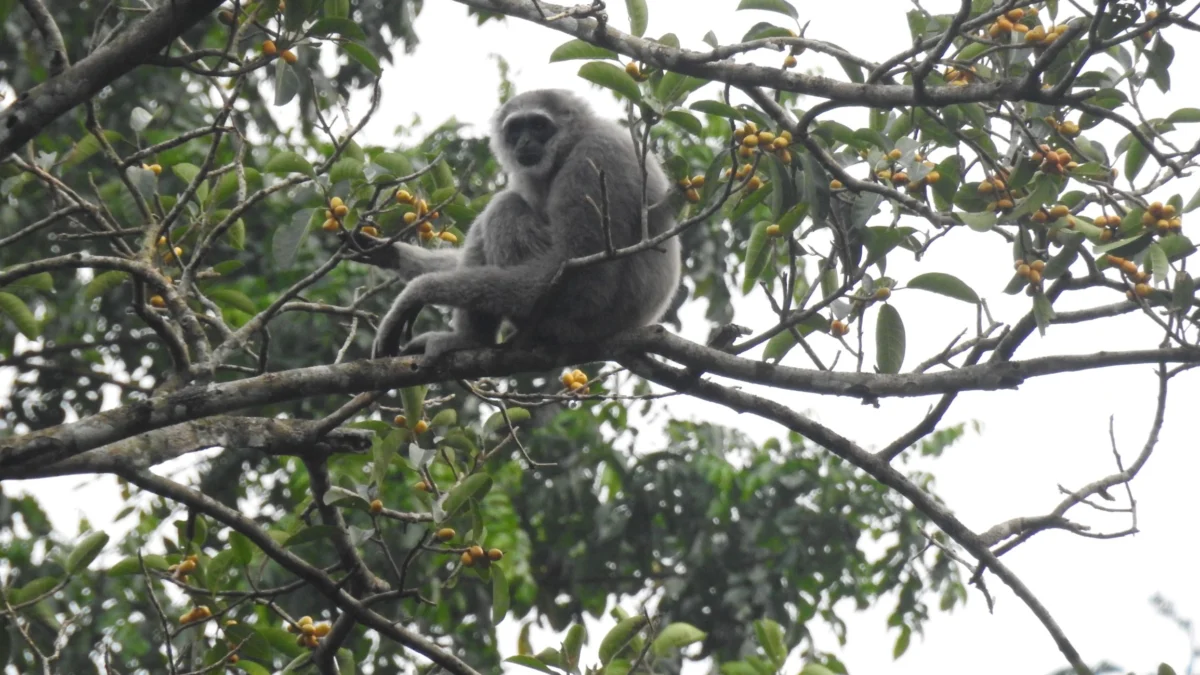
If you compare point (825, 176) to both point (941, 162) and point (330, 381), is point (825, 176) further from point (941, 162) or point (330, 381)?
point (330, 381)

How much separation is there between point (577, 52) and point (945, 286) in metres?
1.81

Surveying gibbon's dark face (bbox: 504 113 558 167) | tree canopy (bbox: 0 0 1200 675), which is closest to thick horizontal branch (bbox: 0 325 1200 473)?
tree canopy (bbox: 0 0 1200 675)

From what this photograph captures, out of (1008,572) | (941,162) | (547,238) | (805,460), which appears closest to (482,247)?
(547,238)

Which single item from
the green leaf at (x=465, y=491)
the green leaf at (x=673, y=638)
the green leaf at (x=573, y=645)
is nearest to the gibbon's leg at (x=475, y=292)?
the green leaf at (x=465, y=491)

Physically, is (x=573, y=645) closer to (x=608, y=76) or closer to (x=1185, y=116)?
(x=608, y=76)

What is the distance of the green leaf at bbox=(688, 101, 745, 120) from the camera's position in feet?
15.4

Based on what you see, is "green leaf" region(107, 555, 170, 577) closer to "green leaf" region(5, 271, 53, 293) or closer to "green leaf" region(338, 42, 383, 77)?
"green leaf" region(5, 271, 53, 293)

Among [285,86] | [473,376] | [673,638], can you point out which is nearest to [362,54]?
[285,86]

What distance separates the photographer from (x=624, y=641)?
536 cm

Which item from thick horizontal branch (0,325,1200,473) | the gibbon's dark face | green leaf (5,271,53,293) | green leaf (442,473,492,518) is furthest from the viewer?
the gibbon's dark face

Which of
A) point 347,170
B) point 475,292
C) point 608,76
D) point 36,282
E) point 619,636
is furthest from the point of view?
point 475,292

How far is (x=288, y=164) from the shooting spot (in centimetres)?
512

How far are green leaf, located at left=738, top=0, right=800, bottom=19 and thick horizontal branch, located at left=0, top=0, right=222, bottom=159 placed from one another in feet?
6.92

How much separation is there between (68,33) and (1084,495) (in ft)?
28.1
